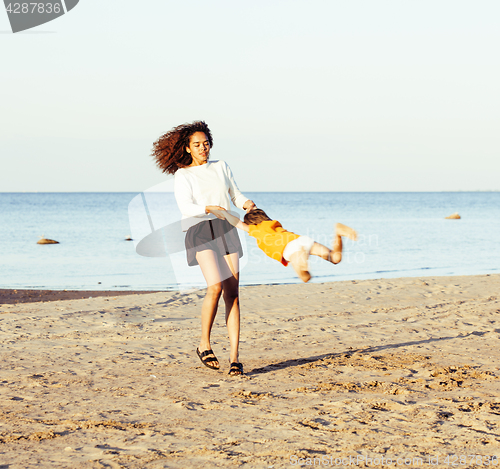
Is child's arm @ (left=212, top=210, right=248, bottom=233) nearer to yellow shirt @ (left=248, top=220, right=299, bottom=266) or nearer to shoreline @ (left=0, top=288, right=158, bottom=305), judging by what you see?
yellow shirt @ (left=248, top=220, right=299, bottom=266)

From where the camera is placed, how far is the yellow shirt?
421 centimetres

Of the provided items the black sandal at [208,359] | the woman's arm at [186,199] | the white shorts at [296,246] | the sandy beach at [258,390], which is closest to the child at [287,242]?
the white shorts at [296,246]

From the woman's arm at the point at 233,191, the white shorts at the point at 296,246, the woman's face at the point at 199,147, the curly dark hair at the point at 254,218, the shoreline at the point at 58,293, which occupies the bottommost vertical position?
the shoreline at the point at 58,293

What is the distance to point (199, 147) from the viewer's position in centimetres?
456

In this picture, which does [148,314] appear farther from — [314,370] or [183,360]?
[314,370]

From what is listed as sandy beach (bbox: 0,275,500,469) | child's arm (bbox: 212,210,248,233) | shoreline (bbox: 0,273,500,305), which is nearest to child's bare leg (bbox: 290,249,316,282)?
child's arm (bbox: 212,210,248,233)

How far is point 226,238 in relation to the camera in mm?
4516

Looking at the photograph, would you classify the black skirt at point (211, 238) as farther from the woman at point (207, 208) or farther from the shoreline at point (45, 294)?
the shoreline at point (45, 294)

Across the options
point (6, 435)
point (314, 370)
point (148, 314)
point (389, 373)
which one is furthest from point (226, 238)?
point (148, 314)

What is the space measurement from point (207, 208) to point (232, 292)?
31.3 inches

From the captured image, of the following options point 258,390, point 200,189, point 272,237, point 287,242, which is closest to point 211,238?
point 200,189

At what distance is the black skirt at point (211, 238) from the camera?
14.6 feet

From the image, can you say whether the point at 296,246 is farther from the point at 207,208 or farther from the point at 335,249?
the point at 207,208

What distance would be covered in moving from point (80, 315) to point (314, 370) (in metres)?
4.19
